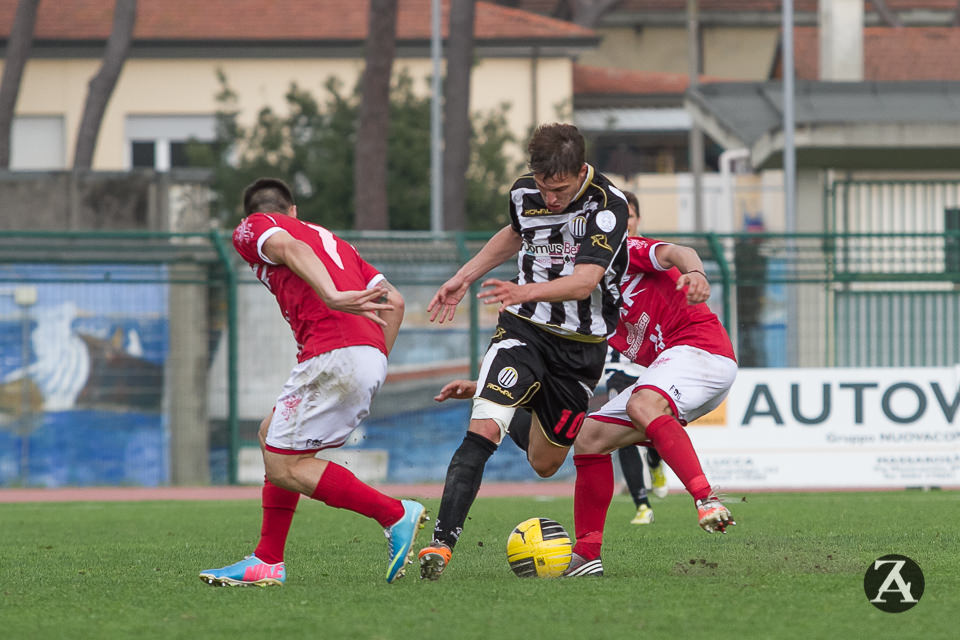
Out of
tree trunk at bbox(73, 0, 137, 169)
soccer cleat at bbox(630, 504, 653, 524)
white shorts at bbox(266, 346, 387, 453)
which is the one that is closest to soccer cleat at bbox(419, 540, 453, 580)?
white shorts at bbox(266, 346, 387, 453)

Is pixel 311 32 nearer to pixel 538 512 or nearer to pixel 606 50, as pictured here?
pixel 606 50

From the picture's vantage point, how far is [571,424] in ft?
21.9

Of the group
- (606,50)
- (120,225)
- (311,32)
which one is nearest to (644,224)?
(311,32)

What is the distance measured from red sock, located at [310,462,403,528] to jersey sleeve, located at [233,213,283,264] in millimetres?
939

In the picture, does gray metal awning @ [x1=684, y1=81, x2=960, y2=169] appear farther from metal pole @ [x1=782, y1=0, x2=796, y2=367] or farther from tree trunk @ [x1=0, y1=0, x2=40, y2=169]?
tree trunk @ [x1=0, y1=0, x2=40, y2=169]

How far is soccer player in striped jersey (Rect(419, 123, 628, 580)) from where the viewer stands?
628 centimetres

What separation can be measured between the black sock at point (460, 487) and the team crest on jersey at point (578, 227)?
0.97 metres

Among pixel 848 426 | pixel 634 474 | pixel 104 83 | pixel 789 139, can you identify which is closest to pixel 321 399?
pixel 634 474

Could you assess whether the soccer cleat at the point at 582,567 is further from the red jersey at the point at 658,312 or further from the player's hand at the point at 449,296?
the player's hand at the point at 449,296

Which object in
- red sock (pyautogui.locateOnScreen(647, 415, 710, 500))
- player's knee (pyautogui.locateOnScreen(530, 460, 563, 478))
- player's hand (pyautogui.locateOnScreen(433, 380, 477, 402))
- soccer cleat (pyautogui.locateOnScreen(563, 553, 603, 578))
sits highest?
player's hand (pyautogui.locateOnScreen(433, 380, 477, 402))

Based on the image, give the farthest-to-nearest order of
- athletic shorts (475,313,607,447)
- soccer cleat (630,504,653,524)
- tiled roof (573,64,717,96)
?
tiled roof (573,64,717,96) < soccer cleat (630,504,653,524) < athletic shorts (475,313,607,447)

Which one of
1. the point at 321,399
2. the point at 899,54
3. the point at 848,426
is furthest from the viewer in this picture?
the point at 899,54

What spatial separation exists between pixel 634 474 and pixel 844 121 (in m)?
10.3

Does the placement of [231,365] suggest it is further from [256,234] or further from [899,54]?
[899,54]
